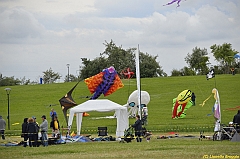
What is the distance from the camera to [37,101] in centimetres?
6184

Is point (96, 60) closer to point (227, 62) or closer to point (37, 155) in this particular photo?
point (227, 62)

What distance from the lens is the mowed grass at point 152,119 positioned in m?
20.4

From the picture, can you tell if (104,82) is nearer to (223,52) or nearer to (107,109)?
(107,109)

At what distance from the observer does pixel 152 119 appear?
4269cm

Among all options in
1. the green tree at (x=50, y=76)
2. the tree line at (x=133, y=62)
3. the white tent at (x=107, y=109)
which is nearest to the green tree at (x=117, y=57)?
the tree line at (x=133, y=62)

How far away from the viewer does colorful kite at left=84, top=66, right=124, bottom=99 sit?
42.3m

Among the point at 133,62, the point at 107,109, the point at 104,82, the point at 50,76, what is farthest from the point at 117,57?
the point at 107,109

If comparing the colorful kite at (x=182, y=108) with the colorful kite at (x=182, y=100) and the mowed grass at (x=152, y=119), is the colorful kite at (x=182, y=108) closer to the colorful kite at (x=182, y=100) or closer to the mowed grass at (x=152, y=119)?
the colorful kite at (x=182, y=100)

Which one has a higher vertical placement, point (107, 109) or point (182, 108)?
point (182, 108)

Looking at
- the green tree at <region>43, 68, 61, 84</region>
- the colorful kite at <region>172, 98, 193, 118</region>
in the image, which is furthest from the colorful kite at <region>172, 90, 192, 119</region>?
the green tree at <region>43, 68, 61, 84</region>

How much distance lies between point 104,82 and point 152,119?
4.74m

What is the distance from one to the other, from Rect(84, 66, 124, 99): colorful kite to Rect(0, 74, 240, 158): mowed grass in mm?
2438

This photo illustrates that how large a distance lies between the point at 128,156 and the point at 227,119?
2256 cm

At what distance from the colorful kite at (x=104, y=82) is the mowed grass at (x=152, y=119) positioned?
244cm
